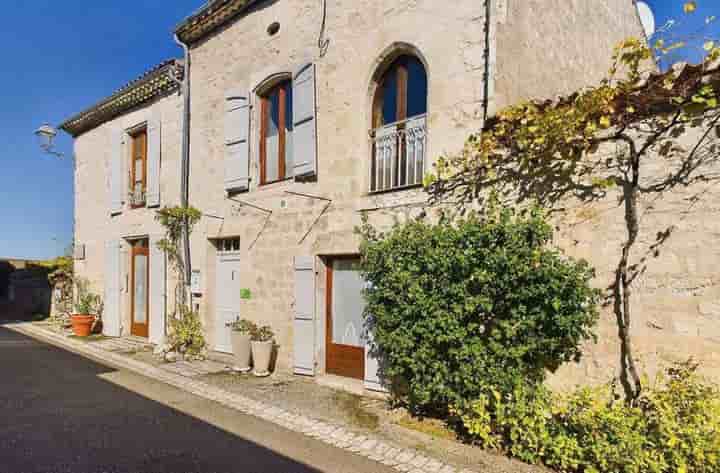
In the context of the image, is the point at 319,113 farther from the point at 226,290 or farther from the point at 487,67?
the point at 226,290

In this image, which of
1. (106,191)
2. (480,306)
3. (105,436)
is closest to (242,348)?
(105,436)

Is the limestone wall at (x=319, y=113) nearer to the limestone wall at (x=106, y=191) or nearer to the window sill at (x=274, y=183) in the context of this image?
the window sill at (x=274, y=183)

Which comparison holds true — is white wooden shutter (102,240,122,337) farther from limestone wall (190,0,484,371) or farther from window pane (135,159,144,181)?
limestone wall (190,0,484,371)

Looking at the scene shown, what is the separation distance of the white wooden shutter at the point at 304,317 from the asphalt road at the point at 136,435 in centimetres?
139

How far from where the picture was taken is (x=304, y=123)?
6.43 m

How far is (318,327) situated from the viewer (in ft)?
20.4

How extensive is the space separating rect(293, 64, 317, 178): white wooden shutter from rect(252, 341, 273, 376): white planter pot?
8.46ft

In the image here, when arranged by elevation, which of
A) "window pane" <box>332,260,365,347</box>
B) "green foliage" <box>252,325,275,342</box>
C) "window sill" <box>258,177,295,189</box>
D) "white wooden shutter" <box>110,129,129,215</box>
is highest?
"white wooden shutter" <box>110,129,129,215</box>

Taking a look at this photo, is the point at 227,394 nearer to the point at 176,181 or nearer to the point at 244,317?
the point at 244,317

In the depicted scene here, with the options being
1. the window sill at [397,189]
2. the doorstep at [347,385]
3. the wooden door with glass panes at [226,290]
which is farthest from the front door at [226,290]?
the window sill at [397,189]

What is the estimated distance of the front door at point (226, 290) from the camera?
25.1ft

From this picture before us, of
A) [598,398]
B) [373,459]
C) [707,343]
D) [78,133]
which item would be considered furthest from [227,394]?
[78,133]

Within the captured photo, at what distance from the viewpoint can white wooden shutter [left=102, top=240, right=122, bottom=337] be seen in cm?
979

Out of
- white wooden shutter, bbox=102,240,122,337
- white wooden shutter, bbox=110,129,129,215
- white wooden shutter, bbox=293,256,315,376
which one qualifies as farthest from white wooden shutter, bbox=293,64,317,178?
white wooden shutter, bbox=102,240,122,337
